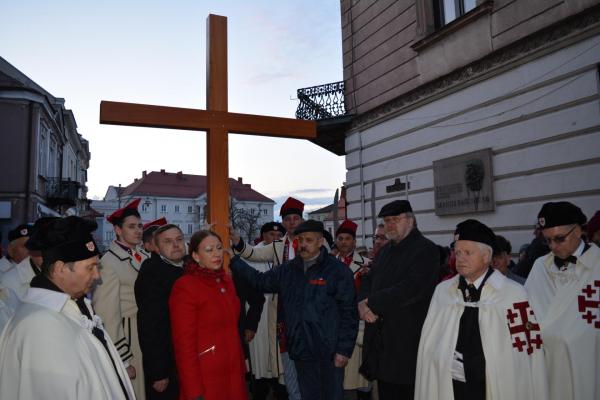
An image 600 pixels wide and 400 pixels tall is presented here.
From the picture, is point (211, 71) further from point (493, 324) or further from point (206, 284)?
point (493, 324)

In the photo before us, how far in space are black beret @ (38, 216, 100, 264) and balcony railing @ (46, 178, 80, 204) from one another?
2734 cm

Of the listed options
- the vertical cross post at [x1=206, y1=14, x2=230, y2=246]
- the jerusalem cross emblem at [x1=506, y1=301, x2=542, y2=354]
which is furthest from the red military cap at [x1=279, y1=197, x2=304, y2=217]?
the jerusalem cross emblem at [x1=506, y1=301, x2=542, y2=354]

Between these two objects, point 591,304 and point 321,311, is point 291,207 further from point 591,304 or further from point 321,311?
point 591,304

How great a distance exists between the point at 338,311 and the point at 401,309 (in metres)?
0.52

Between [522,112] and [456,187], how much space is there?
174 centimetres

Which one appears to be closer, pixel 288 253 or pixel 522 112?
pixel 288 253

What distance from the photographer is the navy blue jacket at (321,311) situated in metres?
3.85

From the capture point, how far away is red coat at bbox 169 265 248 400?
3316 mm

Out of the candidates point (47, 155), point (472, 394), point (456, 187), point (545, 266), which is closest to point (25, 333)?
point (472, 394)

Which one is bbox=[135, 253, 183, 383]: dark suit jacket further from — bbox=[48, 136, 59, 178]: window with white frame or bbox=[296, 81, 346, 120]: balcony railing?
bbox=[48, 136, 59, 178]: window with white frame

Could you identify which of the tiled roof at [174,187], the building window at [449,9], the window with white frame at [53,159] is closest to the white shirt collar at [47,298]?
the building window at [449,9]

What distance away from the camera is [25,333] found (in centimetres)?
202

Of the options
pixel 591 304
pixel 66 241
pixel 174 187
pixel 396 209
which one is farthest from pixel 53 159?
pixel 174 187

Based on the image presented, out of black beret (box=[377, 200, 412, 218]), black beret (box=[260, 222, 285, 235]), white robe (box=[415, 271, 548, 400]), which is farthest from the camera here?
black beret (box=[260, 222, 285, 235])
